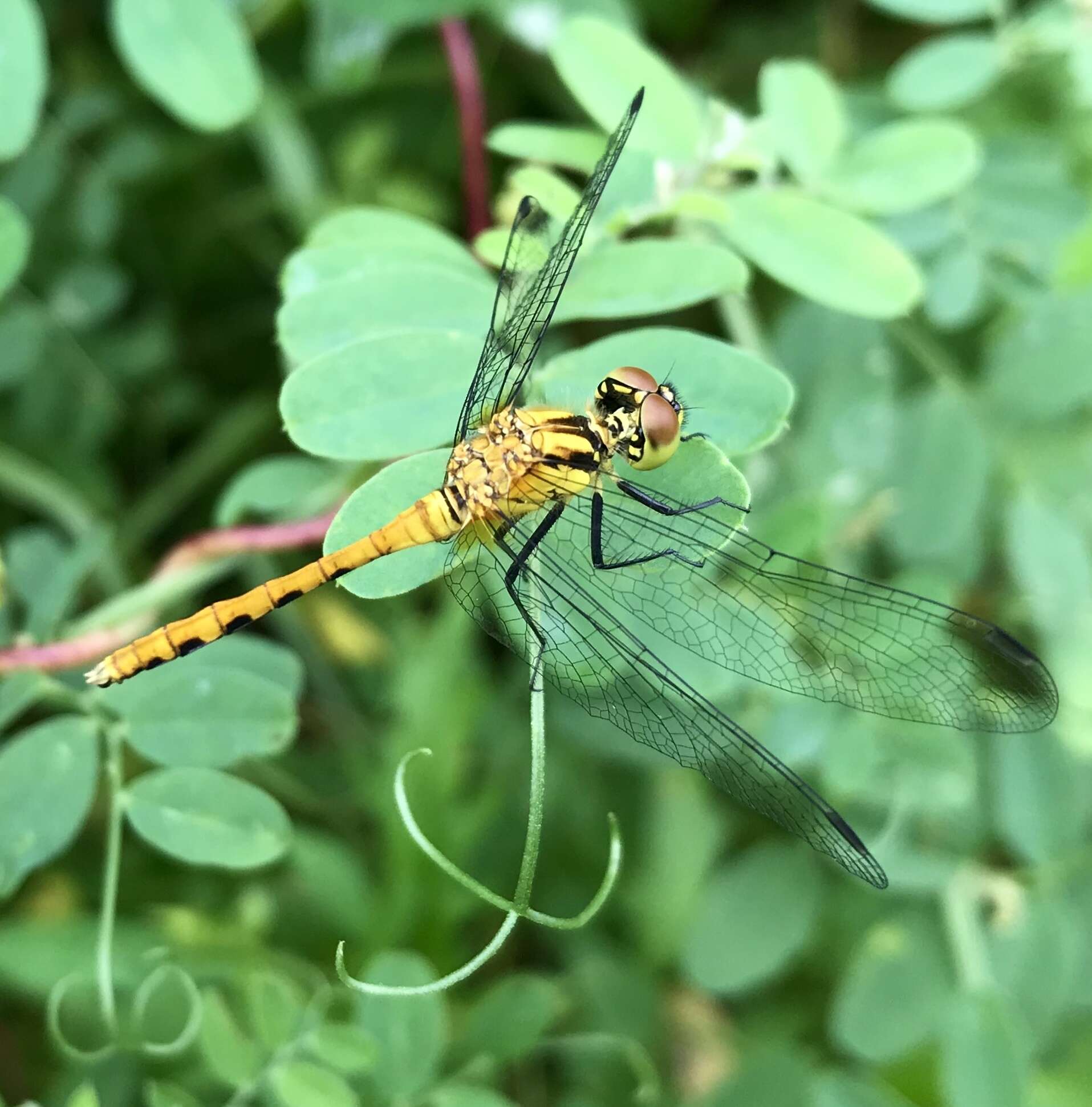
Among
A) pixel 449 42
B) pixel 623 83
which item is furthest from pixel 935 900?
pixel 449 42

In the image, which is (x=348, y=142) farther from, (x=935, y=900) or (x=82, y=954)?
(x=935, y=900)

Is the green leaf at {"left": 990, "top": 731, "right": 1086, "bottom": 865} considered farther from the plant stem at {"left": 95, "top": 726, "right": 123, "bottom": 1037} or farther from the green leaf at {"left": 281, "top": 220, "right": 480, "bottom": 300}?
the plant stem at {"left": 95, "top": 726, "right": 123, "bottom": 1037}

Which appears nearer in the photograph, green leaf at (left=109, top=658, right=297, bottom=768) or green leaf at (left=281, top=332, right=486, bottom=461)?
green leaf at (left=281, top=332, right=486, bottom=461)

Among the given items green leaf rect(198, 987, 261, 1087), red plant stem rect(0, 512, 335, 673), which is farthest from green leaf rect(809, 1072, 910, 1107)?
red plant stem rect(0, 512, 335, 673)

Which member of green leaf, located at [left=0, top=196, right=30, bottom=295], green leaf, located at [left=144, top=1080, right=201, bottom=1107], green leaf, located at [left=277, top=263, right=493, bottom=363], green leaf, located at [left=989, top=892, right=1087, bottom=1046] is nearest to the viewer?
green leaf, located at [left=144, top=1080, right=201, bottom=1107]

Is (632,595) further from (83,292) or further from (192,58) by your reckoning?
(83,292)

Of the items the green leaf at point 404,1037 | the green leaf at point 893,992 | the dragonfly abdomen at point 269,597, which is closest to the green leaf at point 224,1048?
the green leaf at point 404,1037

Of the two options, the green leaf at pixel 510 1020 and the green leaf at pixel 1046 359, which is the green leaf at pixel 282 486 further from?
the green leaf at pixel 1046 359
